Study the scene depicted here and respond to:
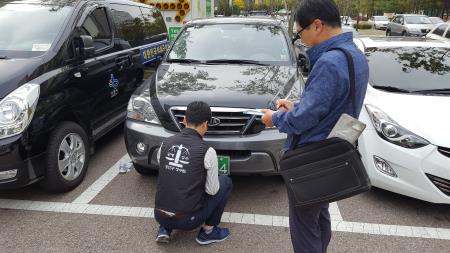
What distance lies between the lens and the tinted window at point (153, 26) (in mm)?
6312

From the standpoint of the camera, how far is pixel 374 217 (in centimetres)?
347

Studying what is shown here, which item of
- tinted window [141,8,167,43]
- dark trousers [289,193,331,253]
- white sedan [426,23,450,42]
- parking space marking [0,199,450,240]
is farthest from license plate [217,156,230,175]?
white sedan [426,23,450,42]

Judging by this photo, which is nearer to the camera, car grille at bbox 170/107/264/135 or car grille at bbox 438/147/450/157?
car grille at bbox 438/147/450/157

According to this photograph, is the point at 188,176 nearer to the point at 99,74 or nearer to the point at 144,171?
the point at 144,171

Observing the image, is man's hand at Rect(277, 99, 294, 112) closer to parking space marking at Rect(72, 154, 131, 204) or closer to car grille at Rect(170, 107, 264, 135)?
car grille at Rect(170, 107, 264, 135)

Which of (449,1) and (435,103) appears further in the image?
(449,1)

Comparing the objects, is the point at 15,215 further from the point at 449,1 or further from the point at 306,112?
the point at 449,1

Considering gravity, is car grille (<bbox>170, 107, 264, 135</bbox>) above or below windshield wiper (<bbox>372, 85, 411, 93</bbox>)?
below

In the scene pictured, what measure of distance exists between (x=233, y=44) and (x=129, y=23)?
1.73 metres

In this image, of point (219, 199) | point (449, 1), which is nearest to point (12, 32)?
point (219, 199)

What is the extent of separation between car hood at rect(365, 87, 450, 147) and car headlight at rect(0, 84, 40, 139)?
10.2 feet

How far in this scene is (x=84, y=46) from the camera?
157 inches

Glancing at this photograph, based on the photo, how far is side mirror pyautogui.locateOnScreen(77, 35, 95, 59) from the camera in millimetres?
3988

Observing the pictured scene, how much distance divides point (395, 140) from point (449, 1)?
45.1 meters
